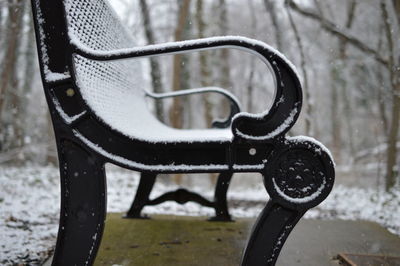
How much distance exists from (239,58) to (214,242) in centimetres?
1286

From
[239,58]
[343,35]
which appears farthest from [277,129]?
[239,58]

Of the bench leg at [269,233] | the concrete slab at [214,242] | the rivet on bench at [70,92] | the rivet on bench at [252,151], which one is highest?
the rivet on bench at [70,92]

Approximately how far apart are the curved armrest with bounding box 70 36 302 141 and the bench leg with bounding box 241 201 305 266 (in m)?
0.27

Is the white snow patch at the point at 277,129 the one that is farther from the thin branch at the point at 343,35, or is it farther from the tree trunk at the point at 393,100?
the thin branch at the point at 343,35

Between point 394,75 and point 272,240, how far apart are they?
3.30 metres

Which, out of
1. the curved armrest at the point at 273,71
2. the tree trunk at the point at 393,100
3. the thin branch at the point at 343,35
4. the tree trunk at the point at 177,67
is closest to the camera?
the curved armrest at the point at 273,71

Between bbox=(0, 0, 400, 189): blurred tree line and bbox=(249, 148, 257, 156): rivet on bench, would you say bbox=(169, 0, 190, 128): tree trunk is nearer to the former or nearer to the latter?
bbox=(0, 0, 400, 189): blurred tree line

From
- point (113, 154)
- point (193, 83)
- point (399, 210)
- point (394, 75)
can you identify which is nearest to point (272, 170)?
point (113, 154)

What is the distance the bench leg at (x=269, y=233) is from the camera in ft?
4.10

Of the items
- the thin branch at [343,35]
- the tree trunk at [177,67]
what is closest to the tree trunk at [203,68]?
the tree trunk at [177,67]

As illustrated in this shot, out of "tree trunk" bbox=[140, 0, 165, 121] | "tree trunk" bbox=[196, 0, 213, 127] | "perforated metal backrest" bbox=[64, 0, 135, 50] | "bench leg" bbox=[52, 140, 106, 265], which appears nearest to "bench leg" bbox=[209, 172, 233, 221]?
"perforated metal backrest" bbox=[64, 0, 135, 50]

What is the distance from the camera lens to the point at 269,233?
126 cm

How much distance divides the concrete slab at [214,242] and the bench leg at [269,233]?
410 millimetres

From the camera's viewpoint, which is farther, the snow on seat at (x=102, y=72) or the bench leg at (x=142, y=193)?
the bench leg at (x=142, y=193)
